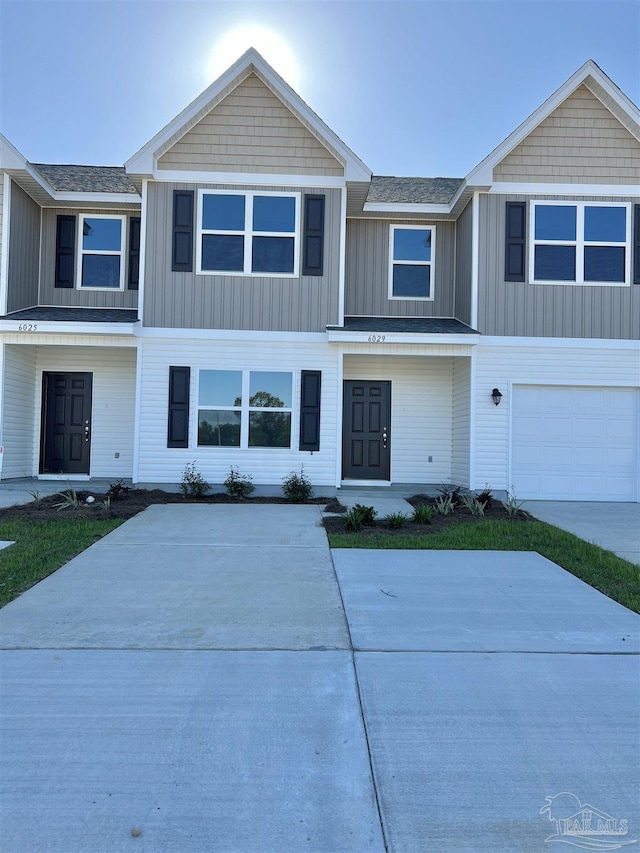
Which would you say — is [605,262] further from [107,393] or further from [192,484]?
[107,393]

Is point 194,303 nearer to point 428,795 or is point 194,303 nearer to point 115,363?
point 115,363

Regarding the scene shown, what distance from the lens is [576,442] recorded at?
11.7 m

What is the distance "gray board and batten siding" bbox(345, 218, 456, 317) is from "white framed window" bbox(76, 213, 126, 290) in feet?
15.7

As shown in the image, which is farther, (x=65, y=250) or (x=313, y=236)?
(x=65, y=250)

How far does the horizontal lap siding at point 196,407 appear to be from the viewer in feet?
37.4

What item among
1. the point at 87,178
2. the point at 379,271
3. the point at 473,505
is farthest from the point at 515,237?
the point at 87,178

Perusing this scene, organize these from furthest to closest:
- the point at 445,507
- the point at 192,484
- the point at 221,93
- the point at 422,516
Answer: the point at 221,93
the point at 192,484
the point at 445,507
the point at 422,516

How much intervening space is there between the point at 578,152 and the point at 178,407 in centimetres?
883

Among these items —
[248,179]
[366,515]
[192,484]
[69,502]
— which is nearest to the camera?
[366,515]

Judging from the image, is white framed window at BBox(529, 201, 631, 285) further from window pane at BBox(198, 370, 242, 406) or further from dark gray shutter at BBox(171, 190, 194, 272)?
dark gray shutter at BBox(171, 190, 194, 272)

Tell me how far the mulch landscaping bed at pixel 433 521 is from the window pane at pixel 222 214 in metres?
5.91

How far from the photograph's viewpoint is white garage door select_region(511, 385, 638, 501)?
11.6 m

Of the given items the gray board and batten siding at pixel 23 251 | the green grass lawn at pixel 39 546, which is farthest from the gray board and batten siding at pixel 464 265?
the gray board and batten siding at pixel 23 251

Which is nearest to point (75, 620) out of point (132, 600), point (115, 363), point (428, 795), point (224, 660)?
point (132, 600)
